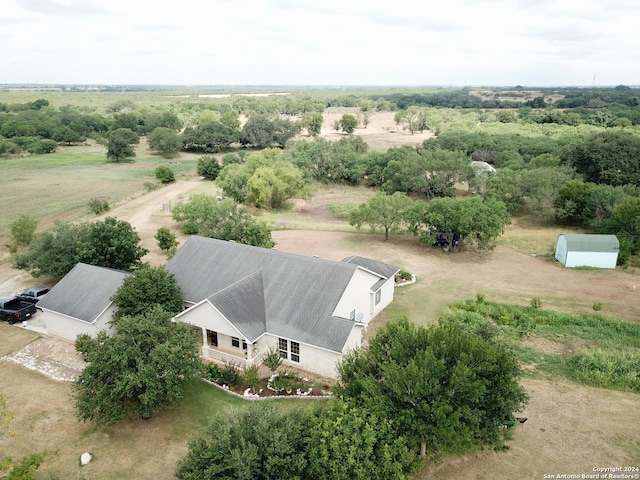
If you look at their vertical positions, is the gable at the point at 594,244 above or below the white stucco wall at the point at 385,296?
above

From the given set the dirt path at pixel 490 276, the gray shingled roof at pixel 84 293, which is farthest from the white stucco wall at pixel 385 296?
the gray shingled roof at pixel 84 293

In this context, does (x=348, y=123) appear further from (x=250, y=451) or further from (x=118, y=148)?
(x=250, y=451)

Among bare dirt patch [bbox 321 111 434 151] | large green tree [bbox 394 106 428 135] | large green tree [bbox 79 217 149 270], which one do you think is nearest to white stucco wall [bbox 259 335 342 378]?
large green tree [bbox 79 217 149 270]

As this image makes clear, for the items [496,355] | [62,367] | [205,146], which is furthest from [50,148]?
[496,355]

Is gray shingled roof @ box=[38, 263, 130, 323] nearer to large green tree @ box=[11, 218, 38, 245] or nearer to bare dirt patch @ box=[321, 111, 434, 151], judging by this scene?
large green tree @ box=[11, 218, 38, 245]

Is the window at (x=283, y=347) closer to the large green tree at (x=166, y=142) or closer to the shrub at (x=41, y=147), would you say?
A: the large green tree at (x=166, y=142)

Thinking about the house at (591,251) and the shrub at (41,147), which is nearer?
the house at (591,251)

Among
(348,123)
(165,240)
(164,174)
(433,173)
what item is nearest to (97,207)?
(165,240)
